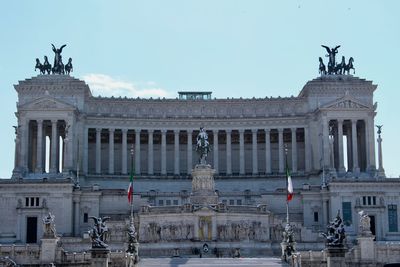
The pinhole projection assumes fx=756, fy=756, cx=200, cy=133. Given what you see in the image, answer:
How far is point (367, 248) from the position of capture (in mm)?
78750

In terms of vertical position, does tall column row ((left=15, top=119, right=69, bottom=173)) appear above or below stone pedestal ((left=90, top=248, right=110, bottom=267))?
above

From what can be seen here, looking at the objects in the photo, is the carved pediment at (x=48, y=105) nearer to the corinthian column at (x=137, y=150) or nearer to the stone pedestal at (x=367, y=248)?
the corinthian column at (x=137, y=150)

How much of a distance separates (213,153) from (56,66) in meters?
28.8

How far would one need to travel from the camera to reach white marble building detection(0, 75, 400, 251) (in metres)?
102

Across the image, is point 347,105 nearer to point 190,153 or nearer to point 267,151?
point 267,151

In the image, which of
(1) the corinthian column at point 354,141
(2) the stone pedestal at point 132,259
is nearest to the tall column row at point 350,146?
A: (1) the corinthian column at point 354,141

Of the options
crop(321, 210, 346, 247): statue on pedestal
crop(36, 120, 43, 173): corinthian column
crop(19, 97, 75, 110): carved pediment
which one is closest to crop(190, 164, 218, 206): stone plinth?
crop(19, 97, 75, 110): carved pediment

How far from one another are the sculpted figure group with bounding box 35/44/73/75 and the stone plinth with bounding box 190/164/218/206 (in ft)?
115

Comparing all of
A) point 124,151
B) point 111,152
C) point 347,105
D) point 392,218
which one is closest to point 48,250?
point 111,152

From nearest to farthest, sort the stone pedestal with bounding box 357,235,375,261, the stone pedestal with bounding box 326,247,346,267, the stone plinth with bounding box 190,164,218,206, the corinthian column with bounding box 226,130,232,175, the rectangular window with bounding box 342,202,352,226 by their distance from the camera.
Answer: the stone pedestal with bounding box 326,247,346,267, the stone pedestal with bounding box 357,235,375,261, the stone plinth with bounding box 190,164,218,206, the rectangular window with bounding box 342,202,352,226, the corinthian column with bounding box 226,130,232,175

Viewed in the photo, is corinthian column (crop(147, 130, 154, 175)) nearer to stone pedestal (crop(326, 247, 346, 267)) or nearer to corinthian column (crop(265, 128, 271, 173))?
corinthian column (crop(265, 128, 271, 173))

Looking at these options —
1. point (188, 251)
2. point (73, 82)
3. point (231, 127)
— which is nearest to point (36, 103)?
point (73, 82)

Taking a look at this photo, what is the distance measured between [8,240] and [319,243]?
1583 inches

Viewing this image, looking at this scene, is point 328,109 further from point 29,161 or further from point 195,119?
point 29,161
